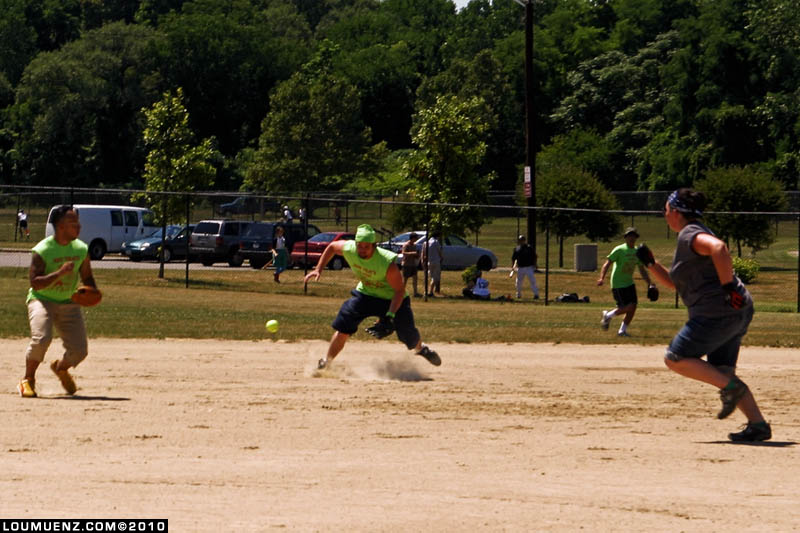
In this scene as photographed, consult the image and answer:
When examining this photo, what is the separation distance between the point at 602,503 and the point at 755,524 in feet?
3.03

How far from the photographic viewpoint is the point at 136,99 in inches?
3740

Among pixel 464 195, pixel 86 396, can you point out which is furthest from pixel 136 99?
pixel 86 396

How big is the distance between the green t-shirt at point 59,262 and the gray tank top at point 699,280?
531 cm

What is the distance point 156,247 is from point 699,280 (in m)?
34.6

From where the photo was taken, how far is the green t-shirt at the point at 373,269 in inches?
541

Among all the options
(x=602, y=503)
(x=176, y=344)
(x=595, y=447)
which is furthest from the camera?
(x=176, y=344)

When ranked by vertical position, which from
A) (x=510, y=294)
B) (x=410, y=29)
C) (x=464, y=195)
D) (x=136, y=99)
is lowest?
(x=510, y=294)

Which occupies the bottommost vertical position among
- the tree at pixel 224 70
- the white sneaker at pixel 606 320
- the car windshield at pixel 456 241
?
the white sneaker at pixel 606 320

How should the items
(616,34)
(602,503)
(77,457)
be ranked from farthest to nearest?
(616,34), (77,457), (602,503)

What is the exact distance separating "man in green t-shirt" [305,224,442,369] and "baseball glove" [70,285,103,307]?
2815mm

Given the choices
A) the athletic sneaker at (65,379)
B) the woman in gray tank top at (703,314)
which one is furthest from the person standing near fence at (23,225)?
the woman in gray tank top at (703,314)

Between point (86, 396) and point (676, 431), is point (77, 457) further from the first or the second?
point (676, 431)

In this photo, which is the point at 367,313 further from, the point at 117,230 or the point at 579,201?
the point at 579,201

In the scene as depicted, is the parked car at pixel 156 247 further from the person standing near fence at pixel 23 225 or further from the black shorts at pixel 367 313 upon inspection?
the black shorts at pixel 367 313
